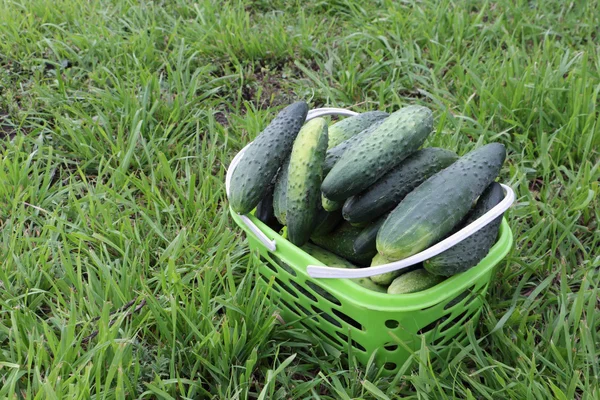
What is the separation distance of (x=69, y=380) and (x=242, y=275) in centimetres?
80

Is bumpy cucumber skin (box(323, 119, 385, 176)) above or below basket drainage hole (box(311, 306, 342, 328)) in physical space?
above

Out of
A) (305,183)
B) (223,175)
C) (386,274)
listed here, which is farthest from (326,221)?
(223,175)

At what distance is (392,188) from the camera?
1934mm

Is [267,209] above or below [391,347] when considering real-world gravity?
above

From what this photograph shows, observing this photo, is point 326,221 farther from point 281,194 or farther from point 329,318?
point 329,318

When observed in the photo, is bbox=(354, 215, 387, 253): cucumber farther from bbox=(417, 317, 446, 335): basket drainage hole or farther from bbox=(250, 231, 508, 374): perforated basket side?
bbox=(417, 317, 446, 335): basket drainage hole

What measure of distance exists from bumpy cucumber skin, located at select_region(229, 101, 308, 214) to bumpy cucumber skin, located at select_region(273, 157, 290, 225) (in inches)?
1.0

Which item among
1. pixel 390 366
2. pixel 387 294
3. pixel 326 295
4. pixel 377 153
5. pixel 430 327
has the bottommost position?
pixel 390 366

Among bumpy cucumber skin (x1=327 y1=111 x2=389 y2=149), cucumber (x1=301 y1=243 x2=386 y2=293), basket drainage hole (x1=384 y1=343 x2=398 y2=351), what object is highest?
bumpy cucumber skin (x1=327 y1=111 x2=389 y2=149)

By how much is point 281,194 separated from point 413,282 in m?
0.53

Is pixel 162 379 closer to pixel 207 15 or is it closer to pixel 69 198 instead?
pixel 69 198

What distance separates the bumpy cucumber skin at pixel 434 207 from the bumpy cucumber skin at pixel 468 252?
6cm

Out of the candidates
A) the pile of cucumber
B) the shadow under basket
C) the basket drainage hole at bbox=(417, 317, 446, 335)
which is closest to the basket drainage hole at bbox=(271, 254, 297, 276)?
the shadow under basket

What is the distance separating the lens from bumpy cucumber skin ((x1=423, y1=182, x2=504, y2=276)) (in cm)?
174
